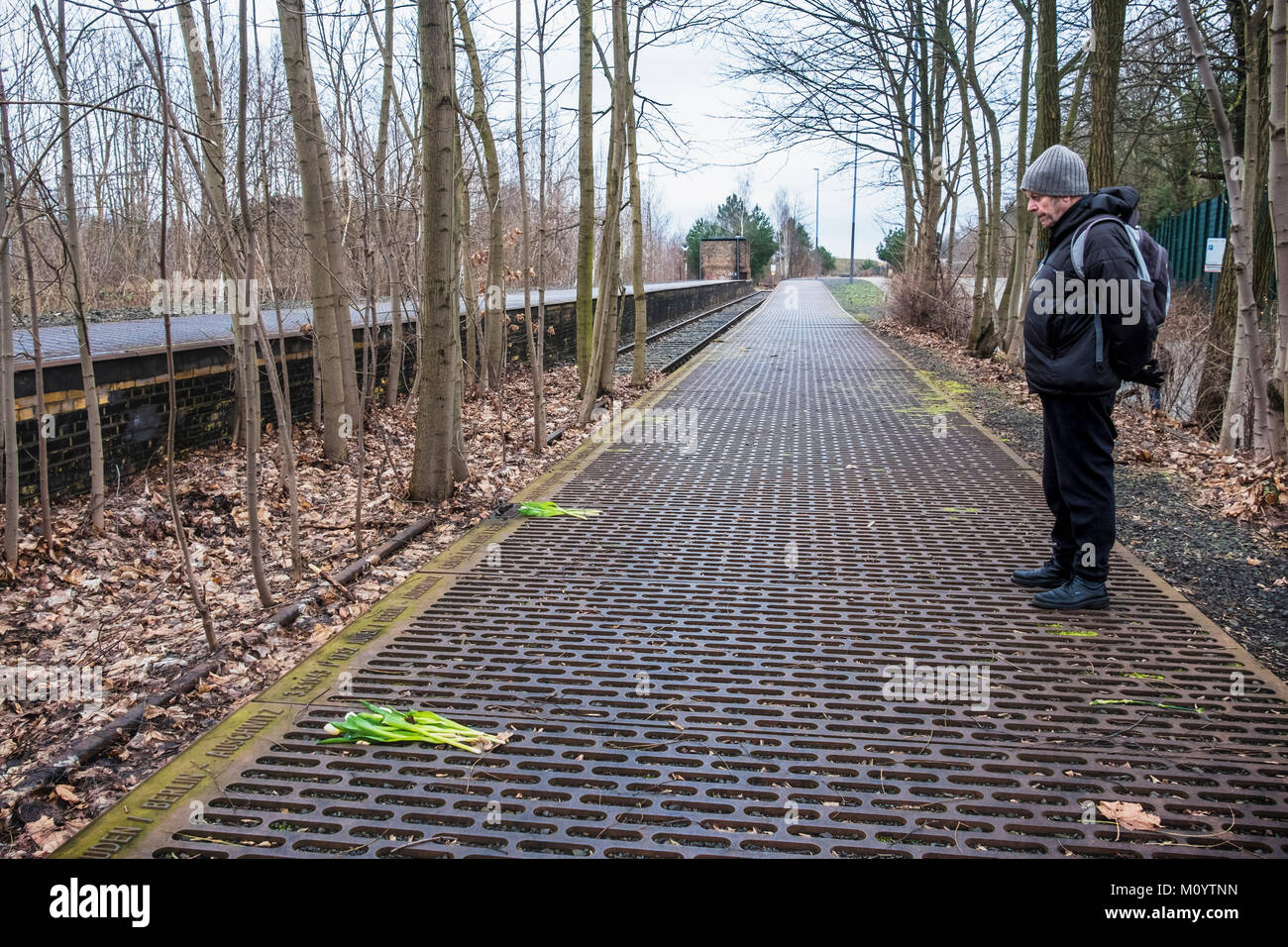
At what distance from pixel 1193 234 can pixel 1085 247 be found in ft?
83.7

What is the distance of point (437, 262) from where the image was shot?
6227 millimetres

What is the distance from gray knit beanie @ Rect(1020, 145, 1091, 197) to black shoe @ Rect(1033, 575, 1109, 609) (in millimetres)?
1704

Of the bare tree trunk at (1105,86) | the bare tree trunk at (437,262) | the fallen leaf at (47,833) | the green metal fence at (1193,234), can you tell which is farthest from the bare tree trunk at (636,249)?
the green metal fence at (1193,234)

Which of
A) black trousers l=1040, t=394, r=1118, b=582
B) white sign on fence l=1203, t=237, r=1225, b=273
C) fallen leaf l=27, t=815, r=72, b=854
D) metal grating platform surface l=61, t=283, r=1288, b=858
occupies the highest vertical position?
white sign on fence l=1203, t=237, r=1225, b=273

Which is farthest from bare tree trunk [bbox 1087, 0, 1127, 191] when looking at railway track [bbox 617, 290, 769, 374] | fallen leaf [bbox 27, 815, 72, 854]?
fallen leaf [bbox 27, 815, 72, 854]

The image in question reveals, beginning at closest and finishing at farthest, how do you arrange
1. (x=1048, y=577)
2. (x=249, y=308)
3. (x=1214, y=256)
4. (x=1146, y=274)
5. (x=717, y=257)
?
(x=1146, y=274) < (x=249, y=308) < (x=1048, y=577) < (x=1214, y=256) < (x=717, y=257)

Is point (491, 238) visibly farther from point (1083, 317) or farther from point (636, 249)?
point (1083, 317)

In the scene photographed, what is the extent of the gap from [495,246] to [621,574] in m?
8.36

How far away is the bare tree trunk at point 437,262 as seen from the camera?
19.8 feet

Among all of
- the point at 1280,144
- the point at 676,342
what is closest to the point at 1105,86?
the point at 1280,144

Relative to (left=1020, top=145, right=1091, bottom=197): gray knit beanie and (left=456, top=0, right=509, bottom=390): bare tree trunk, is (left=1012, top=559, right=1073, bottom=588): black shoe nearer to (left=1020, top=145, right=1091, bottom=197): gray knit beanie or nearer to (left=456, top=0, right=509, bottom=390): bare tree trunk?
(left=1020, top=145, right=1091, bottom=197): gray knit beanie

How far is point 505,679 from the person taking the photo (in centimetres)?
378

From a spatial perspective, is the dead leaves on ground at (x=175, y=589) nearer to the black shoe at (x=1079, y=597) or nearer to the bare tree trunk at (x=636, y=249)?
the black shoe at (x=1079, y=597)

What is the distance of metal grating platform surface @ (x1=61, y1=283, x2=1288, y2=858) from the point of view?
2.76 m
